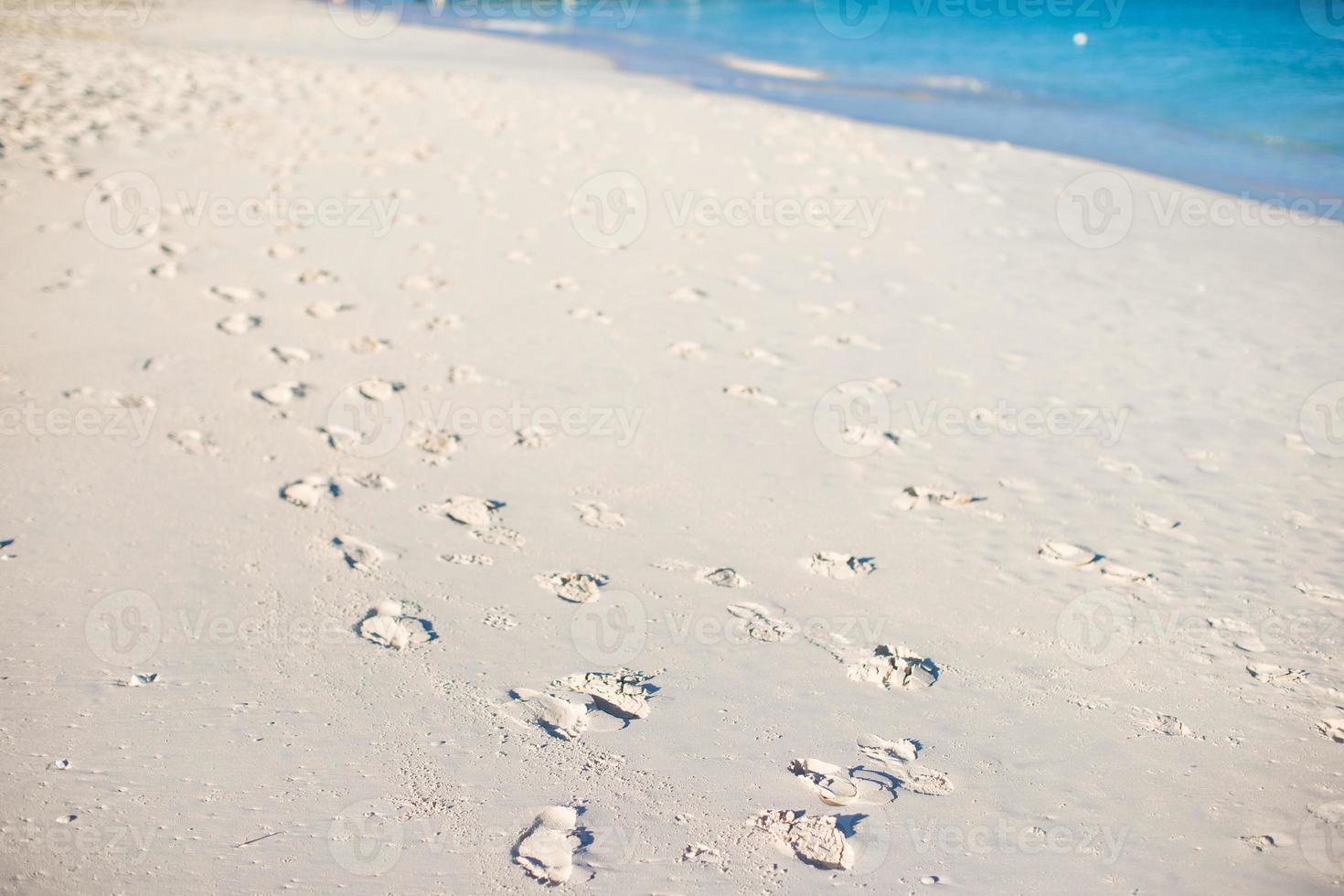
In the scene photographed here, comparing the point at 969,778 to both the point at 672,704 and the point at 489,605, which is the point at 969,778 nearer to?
the point at 672,704

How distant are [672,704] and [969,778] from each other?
32.1 inches

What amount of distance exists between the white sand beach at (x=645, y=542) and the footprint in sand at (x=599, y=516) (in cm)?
2

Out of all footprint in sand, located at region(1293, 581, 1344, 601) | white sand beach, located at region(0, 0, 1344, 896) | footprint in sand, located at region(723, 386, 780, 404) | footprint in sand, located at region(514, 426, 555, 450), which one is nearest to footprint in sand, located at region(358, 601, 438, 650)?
white sand beach, located at region(0, 0, 1344, 896)

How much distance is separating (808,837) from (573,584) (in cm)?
117

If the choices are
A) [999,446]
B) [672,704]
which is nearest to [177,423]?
[672,704]

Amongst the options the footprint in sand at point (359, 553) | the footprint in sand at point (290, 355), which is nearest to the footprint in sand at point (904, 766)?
the footprint in sand at point (359, 553)

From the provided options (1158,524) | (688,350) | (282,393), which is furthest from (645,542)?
(1158,524)

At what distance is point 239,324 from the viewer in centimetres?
451

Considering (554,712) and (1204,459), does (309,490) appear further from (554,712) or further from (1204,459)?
(1204,459)

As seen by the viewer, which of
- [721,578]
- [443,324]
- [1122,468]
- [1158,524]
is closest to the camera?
[721,578]

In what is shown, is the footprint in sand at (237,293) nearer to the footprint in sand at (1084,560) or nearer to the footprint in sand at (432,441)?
the footprint in sand at (432,441)

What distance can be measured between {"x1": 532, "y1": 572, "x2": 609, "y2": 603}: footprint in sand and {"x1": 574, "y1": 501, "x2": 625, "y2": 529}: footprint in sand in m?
0.30

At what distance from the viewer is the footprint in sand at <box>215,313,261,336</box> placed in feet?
14.6

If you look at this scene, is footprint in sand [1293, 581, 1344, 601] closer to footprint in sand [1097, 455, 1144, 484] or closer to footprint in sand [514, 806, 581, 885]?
footprint in sand [1097, 455, 1144, 484]
